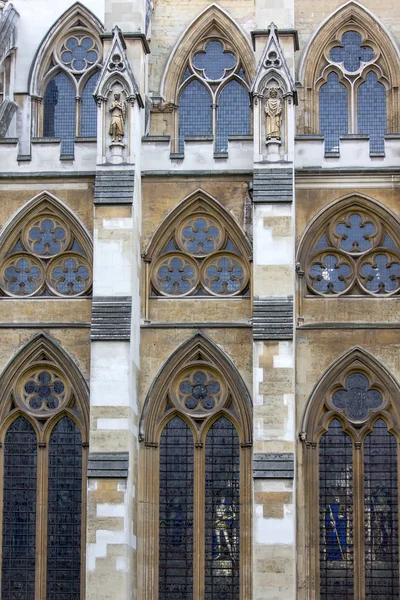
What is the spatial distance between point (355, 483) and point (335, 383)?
1904 mm

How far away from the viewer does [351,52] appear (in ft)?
105

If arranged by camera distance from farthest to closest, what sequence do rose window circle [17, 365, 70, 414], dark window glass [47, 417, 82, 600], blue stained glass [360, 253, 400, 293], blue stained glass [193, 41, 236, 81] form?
blue stained glass [193, 41, 236, 81] < blue stained glass [360, 253, 400, 293] < rose window circle [17, 365, 70, 414] < dark window glass [47, 417, 82, 600]

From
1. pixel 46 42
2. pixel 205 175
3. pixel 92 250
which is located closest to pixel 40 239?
pixel 92 250

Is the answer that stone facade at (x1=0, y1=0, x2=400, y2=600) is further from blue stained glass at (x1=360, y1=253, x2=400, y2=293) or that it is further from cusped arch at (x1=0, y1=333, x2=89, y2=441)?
blue stained glass at (x1=360, y1=253, x2=400, y2=293)

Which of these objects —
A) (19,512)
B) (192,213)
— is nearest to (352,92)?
(192,213)

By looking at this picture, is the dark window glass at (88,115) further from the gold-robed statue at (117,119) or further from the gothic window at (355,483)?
the gothic window at (355,483)

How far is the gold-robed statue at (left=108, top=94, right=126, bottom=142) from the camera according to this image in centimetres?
2850

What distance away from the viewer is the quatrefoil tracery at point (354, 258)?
1133 inches

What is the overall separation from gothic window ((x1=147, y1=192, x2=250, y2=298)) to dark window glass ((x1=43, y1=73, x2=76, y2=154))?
4328 millimetres

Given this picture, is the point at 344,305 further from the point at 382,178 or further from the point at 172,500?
the point at 172,500

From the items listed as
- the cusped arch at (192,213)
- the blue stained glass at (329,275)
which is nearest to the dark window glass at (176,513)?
the cusped arch at (192,213)

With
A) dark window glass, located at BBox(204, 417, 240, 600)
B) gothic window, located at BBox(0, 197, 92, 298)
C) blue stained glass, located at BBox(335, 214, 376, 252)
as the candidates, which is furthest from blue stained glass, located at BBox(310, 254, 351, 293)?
gothic window, located at BBox(0, 197, 92, 298)

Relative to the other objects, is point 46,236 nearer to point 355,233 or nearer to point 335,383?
point 355,233

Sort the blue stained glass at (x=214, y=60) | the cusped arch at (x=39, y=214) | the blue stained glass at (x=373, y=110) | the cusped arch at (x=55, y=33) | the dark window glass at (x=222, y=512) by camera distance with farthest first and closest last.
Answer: the cusped arch at (x=55, y=33)
the blue stained glass at (x=214, y=60)
the blue stained glass at (x=373, y=110)
the cusped arch at (x=39, y=214)
the dark window glass at (x=222, y=512)
